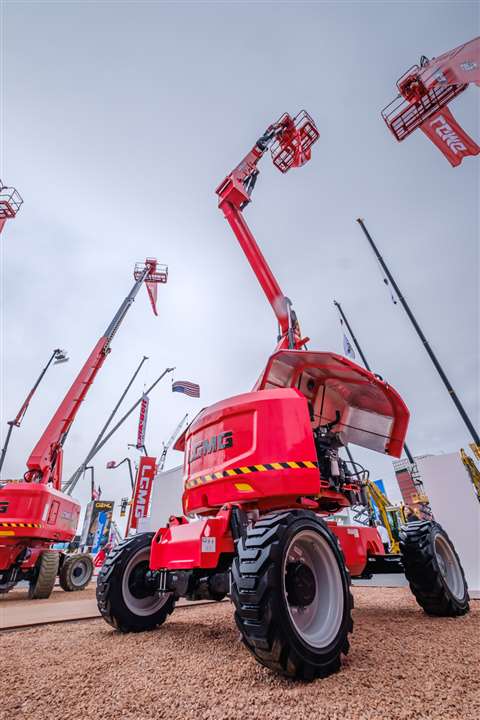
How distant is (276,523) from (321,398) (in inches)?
97.9

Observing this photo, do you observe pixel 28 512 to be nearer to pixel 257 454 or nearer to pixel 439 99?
pixel 257 454

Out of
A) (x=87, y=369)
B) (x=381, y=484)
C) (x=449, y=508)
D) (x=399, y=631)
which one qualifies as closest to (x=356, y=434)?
(x=399, y=631)

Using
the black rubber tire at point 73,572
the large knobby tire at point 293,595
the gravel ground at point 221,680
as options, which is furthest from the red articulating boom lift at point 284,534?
the black rubber tire at point 73,572

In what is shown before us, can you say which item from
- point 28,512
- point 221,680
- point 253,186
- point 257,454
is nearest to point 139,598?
point 221,680

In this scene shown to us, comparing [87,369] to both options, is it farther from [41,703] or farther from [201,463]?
[41,703]

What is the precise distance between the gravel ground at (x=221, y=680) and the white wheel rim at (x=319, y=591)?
27 cm

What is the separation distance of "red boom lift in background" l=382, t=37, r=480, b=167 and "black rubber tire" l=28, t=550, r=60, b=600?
14.4m

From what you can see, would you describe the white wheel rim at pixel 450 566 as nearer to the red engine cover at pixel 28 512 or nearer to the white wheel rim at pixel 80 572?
the red engine cover at pixel 28 512

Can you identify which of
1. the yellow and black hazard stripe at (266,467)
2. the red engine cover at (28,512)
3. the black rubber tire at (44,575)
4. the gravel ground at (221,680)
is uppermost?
the red engine cover at (28,512)

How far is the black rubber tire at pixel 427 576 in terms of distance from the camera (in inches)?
165

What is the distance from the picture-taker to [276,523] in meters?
2.53

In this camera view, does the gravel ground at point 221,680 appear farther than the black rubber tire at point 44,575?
No

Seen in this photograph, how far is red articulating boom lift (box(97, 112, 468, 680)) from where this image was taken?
7.66ft

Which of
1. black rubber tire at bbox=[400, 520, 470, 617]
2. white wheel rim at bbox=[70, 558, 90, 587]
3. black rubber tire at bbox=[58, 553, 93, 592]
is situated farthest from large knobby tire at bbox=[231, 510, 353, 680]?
white wheel rim at bbox=[70, 558, 90, 587]
